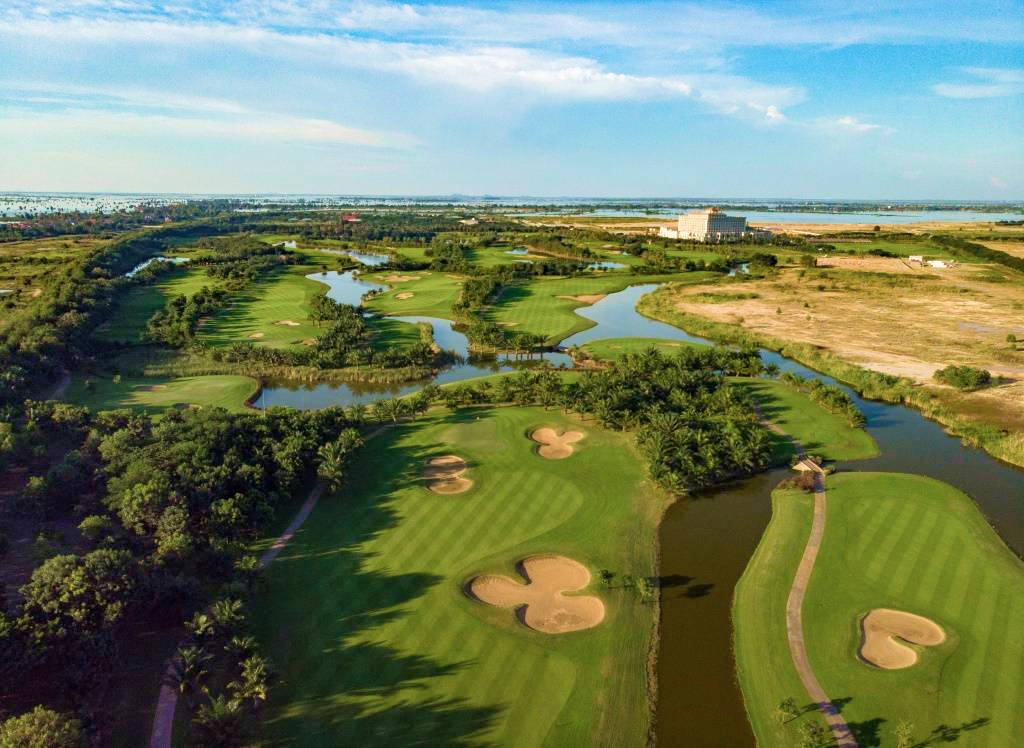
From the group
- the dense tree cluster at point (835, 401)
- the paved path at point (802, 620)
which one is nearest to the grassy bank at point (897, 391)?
the dense tree cluster at point (835, 401)

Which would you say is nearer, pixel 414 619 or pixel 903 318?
pixel 414 619

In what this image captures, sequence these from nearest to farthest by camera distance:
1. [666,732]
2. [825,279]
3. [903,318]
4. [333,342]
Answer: [666,732] < [333,342] < [903,318] < [825,279]

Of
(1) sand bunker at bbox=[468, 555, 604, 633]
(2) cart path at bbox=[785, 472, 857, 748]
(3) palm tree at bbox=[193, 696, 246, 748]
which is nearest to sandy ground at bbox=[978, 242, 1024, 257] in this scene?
(2) cart path at bbox=[785, 472, 857, 748]

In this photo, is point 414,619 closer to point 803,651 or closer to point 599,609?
point 599,609

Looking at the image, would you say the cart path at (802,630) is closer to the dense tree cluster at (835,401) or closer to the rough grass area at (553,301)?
the dense tree cluster at (835,401)

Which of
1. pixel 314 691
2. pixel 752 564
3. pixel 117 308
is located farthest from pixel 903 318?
pixel 117 308

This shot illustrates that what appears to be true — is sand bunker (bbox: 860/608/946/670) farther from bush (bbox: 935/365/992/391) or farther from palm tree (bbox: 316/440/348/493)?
bush (bbox: 935/365/992/391)
